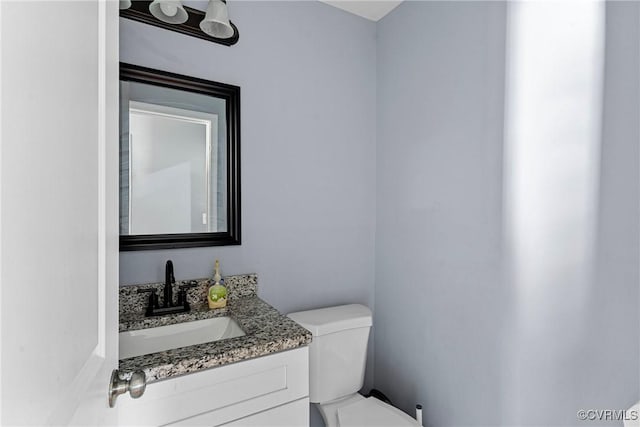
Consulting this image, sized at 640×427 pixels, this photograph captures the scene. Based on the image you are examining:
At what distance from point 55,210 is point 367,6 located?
6.15 ft

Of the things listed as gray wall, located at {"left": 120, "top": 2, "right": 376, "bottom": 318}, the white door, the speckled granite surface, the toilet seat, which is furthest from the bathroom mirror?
the toilet seat

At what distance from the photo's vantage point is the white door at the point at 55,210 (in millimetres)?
305

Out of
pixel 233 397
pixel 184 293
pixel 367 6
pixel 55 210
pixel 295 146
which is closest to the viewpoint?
pixel 55 210

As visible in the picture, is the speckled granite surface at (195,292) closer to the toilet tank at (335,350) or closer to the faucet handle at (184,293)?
the faucet handle at (184,293)

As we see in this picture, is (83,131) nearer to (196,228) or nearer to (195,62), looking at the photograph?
(196,228)

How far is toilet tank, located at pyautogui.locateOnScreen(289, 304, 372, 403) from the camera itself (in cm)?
146

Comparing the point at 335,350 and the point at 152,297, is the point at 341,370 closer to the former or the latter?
the point at 335,350

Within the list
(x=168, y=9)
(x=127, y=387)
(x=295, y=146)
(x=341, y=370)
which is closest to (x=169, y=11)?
(x=168, y=9)

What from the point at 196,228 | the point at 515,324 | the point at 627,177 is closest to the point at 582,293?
the point at 515,324

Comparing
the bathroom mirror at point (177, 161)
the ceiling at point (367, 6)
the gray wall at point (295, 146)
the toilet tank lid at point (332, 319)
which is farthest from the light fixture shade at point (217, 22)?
the toilet tank lid at point (332, 319)

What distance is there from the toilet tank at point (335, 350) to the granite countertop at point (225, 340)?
0.88 feet

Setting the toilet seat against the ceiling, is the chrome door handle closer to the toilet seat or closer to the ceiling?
the toilet seat

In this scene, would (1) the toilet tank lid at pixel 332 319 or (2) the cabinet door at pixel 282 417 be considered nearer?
(2) the cabinet door at pixel 282 417

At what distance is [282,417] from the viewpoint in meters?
1.05
